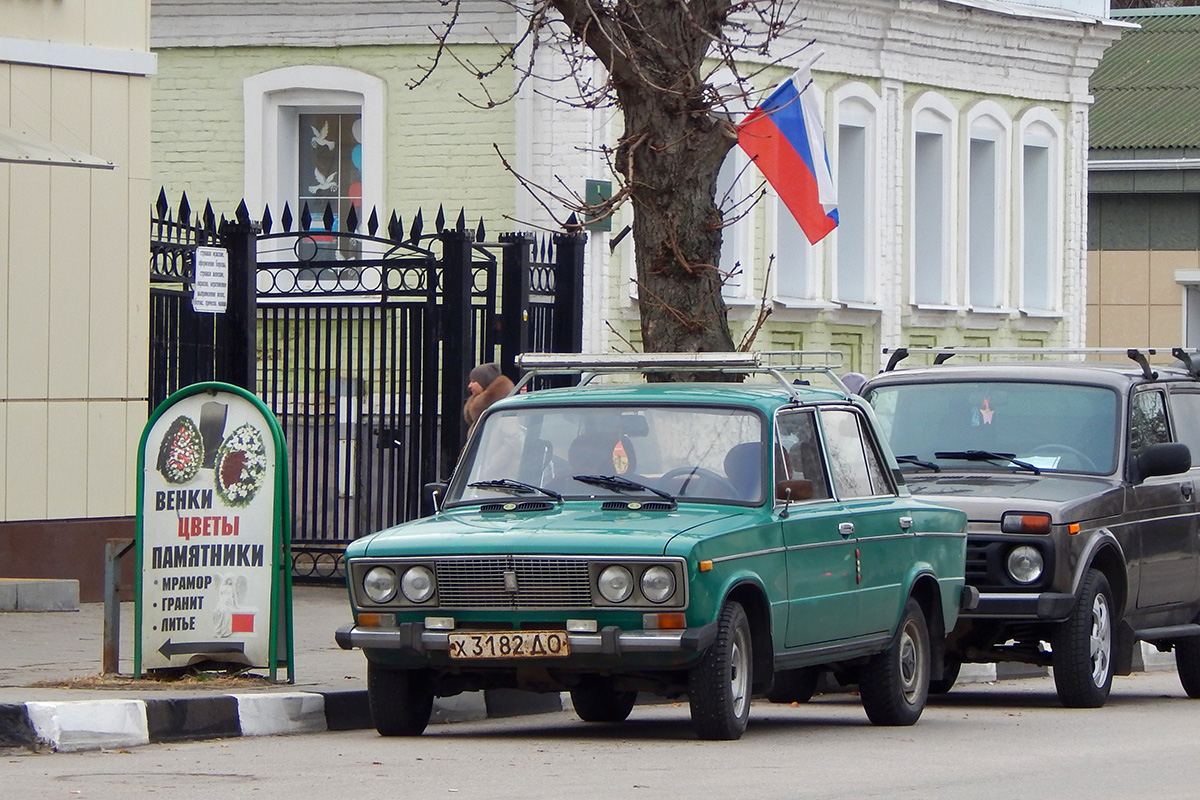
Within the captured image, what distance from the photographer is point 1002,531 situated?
12.8 m

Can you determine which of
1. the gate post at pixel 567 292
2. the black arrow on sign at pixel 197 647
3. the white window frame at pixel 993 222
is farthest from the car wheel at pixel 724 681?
the white window frame at pixel 993 222

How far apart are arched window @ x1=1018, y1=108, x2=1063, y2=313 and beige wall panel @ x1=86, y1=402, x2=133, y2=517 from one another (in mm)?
16494

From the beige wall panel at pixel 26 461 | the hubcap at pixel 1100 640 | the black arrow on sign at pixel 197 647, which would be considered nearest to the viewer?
the black arrow on sign at pixel 197 647

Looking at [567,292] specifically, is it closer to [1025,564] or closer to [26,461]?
[26,461]

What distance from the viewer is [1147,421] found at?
13.9 meters

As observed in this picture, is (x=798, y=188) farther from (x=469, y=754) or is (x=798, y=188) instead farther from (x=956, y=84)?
(x=956, y=84)

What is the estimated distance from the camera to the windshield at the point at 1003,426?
13570 mm

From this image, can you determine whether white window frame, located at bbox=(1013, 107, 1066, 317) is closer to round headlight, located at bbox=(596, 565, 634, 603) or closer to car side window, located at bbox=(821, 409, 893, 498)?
car side window, located at bbox=(821, 409, 893, 498)

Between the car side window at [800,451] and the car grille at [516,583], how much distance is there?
1.34 meters

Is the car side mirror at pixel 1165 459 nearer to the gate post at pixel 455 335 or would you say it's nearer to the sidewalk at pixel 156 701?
the sidewalk at pixel 156 701

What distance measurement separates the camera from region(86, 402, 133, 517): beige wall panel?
631 inches

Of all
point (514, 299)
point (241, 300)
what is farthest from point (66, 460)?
point (514, 299)

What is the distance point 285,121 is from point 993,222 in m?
9.84

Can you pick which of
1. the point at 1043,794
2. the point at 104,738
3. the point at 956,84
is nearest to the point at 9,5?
the point at 104,738
